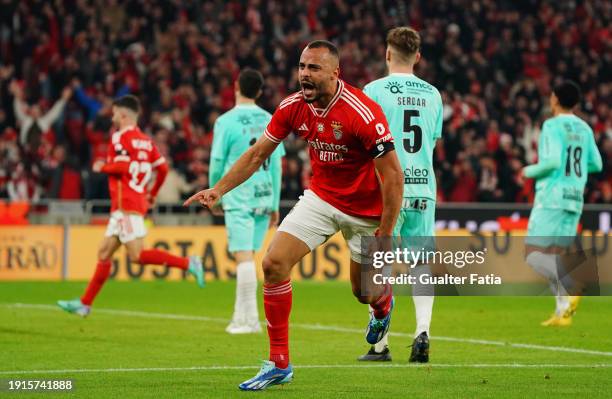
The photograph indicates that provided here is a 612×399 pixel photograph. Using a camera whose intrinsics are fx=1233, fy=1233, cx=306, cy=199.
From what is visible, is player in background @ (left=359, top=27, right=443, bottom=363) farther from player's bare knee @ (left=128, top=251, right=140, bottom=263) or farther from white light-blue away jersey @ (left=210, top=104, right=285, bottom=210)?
player's bare knee @ (left=128, top=251, right=140, bottom=263)

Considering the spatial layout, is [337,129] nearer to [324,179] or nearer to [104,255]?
[324,179]

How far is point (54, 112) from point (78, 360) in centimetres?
1574

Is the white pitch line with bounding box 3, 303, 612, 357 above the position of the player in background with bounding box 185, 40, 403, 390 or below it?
below

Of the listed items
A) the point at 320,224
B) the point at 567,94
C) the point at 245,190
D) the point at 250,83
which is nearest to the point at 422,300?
the point at 320,224

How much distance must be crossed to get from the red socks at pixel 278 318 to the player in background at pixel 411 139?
1.66 metres

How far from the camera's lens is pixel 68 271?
66.5ft

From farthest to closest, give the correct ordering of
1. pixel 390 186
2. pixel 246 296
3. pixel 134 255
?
pixel 134 255, pixel 246 296, pixel 390 186

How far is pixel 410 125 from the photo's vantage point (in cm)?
927

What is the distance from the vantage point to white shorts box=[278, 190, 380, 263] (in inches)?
313

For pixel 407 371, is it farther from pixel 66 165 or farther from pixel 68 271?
pixel 66 165

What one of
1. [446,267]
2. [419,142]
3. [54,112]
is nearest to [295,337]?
[446,267]

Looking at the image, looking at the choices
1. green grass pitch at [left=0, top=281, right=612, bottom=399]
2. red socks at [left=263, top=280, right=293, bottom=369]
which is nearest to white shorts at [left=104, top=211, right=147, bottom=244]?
green grass pitch at [left=0, top=281, right=612, bottom=399]

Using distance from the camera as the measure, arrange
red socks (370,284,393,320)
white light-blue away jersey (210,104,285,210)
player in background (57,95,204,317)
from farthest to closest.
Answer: player in background (57,95,204,317) → white light-blue away jersey (210,104,285,210) → red socks (370,284,393,320)

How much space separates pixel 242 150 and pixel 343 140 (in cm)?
439
